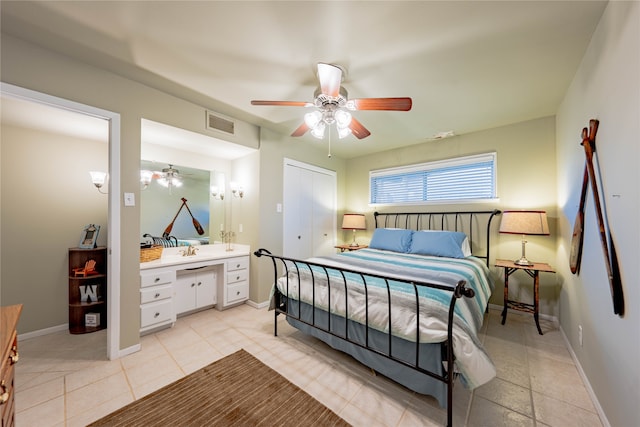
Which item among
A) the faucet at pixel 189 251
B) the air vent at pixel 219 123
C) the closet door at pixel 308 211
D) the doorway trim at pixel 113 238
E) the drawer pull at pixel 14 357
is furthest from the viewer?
the closet door at pixel 308 211

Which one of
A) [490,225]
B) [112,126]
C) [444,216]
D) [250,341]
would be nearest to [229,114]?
[112,126]

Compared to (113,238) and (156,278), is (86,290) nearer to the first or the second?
(156,278)

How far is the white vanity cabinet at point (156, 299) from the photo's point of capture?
2393 mm

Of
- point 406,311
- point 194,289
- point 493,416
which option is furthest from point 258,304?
point 493,416

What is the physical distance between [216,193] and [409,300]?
10.4ft

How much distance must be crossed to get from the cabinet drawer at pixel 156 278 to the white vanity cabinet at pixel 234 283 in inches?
25.9

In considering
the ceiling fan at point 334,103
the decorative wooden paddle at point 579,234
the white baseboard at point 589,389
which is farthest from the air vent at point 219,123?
the white baseboard at point 589,389

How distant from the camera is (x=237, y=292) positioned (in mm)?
3256

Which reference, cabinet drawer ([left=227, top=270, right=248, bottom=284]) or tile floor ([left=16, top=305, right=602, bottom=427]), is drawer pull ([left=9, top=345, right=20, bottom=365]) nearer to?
tile floor ([left=16, top=305, right=602, bottom=427])

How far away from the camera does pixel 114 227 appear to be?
2.08 m

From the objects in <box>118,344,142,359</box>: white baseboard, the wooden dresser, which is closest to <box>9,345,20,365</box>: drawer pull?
the wooden dresser

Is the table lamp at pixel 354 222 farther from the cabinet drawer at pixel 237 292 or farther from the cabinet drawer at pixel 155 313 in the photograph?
the cabinet drawer at pixel 155 313

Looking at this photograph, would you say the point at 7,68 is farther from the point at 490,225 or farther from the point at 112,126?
the point at 490,225

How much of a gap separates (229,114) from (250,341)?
263cm
